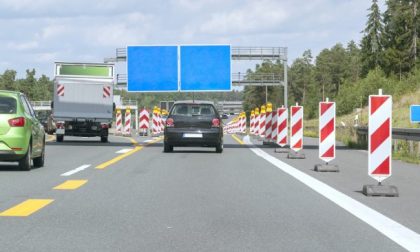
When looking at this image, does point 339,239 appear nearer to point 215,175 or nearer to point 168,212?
point 168,212

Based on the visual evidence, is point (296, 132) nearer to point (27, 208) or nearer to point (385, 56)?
point (27, 208)

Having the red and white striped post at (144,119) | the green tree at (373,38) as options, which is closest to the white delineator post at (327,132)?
the red and white striped post at (144,119)

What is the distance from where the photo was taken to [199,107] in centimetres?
2212

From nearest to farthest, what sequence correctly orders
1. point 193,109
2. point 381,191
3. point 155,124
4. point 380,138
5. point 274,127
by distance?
point 381,191 < point 380,138 < point 193,109 < point 274,127 < point 155,124

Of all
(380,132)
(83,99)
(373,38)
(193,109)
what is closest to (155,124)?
(83,99)

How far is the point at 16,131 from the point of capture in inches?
551

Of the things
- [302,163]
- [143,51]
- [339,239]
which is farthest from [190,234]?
[143,51]

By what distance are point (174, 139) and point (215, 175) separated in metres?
7.84

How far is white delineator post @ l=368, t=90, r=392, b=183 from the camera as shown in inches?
434

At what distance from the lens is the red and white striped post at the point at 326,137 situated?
14.9 m

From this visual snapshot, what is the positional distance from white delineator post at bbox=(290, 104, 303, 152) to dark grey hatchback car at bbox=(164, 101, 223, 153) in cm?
310

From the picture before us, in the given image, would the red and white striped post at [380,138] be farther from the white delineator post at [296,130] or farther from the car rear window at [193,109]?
the car rear window at [193,109]

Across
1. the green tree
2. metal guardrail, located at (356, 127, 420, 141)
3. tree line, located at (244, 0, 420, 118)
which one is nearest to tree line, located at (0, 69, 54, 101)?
tree line, located at (244, 0, 420, 118)

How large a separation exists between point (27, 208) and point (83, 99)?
2108cm
